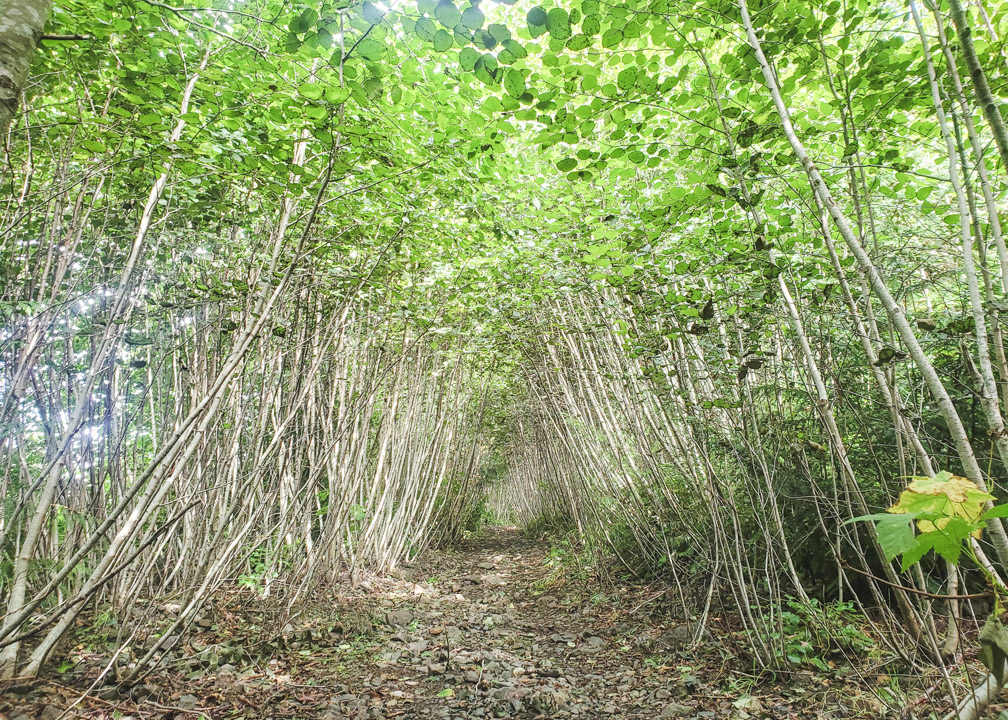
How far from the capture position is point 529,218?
3289 mm

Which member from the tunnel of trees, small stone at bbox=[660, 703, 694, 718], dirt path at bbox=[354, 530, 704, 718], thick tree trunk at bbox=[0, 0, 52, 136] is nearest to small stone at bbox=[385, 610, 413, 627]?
dirt path at bbox=[354, 530, 704, 718]

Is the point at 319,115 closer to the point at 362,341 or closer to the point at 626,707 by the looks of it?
the point at 362,341

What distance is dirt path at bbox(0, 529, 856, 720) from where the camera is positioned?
220 cm

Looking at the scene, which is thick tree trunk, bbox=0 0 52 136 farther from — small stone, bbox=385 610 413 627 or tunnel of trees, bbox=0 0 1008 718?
small stone, bbox=385 610 413 627

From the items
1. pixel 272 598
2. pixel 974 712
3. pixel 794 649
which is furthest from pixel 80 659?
pixel 794 649

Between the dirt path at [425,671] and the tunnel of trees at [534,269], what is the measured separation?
21 cm

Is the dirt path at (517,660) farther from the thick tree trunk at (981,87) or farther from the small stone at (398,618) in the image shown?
the thick tree trunk at (981,87)

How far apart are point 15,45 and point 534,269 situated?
2.71 metres

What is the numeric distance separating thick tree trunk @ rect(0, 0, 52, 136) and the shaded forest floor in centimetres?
202

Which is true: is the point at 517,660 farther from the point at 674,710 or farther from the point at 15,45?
the point at 15,45

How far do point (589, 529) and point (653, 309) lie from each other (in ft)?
10.3

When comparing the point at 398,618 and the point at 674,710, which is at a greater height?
the point at 398,618

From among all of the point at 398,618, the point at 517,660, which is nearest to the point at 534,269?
the point at 517,660

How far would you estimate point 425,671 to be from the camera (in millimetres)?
2980
